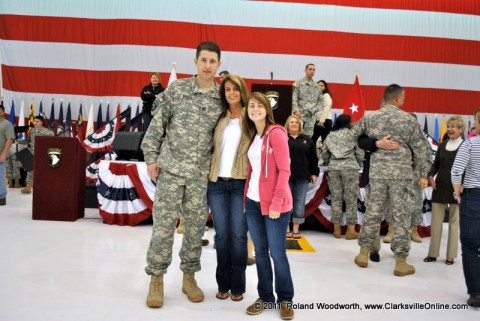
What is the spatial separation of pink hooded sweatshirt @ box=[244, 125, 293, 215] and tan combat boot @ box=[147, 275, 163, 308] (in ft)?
2.92

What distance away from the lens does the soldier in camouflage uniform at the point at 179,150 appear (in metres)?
2.85

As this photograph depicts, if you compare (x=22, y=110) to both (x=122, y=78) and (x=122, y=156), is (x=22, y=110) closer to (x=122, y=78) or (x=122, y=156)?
(x=122, y=78)

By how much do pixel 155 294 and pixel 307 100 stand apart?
14.6ft

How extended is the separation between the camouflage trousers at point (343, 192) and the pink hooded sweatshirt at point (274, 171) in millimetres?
2886

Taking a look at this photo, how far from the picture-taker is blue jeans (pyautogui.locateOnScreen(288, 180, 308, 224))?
201 inches

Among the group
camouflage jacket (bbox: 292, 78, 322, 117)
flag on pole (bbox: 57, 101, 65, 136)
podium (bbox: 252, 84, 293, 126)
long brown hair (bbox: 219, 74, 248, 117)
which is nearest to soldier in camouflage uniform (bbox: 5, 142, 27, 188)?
flag on pole (bbox: 57, 101, 65, 136)

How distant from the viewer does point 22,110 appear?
378 inches

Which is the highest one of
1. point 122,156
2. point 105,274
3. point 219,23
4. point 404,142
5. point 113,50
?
point 219,23

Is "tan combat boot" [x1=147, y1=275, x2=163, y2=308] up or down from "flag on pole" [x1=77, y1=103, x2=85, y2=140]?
down

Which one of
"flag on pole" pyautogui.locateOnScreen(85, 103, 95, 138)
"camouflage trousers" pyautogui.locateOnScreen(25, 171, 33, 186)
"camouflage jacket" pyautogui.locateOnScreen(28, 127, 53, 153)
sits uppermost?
"flag on pole" pyautogui.locateOnScreen(85, 103, 95, 138)

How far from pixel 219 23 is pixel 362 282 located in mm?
7360

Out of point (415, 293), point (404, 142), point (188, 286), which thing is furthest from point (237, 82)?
point (415, 293)

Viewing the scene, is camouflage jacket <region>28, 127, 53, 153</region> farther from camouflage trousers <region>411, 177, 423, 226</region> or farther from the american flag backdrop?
camouflage trousers <region>411, 177, 423, 226</region>

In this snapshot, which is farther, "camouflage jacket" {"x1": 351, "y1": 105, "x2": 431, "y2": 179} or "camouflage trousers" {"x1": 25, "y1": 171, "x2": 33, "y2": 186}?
"camouflage trousers" {"x1": 25, "y1": 171, "x2": 33, "y2": 186}
